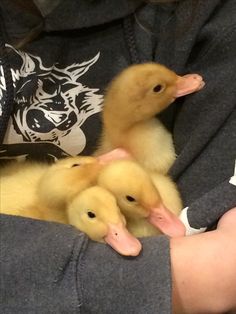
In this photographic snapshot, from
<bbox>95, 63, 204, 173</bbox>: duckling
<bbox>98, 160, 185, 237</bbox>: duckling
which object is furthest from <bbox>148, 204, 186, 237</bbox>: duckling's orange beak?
<bbox>95, 63, 204, 173</bbox>: duckling

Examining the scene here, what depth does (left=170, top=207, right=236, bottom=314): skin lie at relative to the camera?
0.83 m

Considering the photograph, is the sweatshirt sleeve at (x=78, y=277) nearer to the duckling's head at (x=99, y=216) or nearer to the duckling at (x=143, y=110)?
the duckling's head at (x=99, y=216)

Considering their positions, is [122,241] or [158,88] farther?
[158,88]

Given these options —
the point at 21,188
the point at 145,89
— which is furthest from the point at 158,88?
the point at 21,188

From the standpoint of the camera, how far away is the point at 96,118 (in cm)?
105

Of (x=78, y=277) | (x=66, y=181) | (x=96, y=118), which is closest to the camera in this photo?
(x=78, y=277)

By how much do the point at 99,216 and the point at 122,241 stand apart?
0.20ft

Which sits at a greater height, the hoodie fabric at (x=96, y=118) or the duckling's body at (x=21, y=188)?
the hoodie fabric at (x=96, y=118)

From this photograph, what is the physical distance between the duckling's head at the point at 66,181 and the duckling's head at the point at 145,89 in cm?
8

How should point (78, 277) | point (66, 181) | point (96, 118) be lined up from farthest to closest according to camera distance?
point (96, 118) < point (66, 181) < point (78, 277)

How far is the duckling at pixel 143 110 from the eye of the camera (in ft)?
3.14

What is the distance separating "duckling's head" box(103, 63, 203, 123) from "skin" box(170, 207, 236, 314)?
0.66ft

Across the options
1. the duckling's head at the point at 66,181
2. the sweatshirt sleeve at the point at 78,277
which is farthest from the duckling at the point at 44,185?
the sweatshirt sleeve at the point at 78,277

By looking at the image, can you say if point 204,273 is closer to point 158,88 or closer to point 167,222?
point 167,222
